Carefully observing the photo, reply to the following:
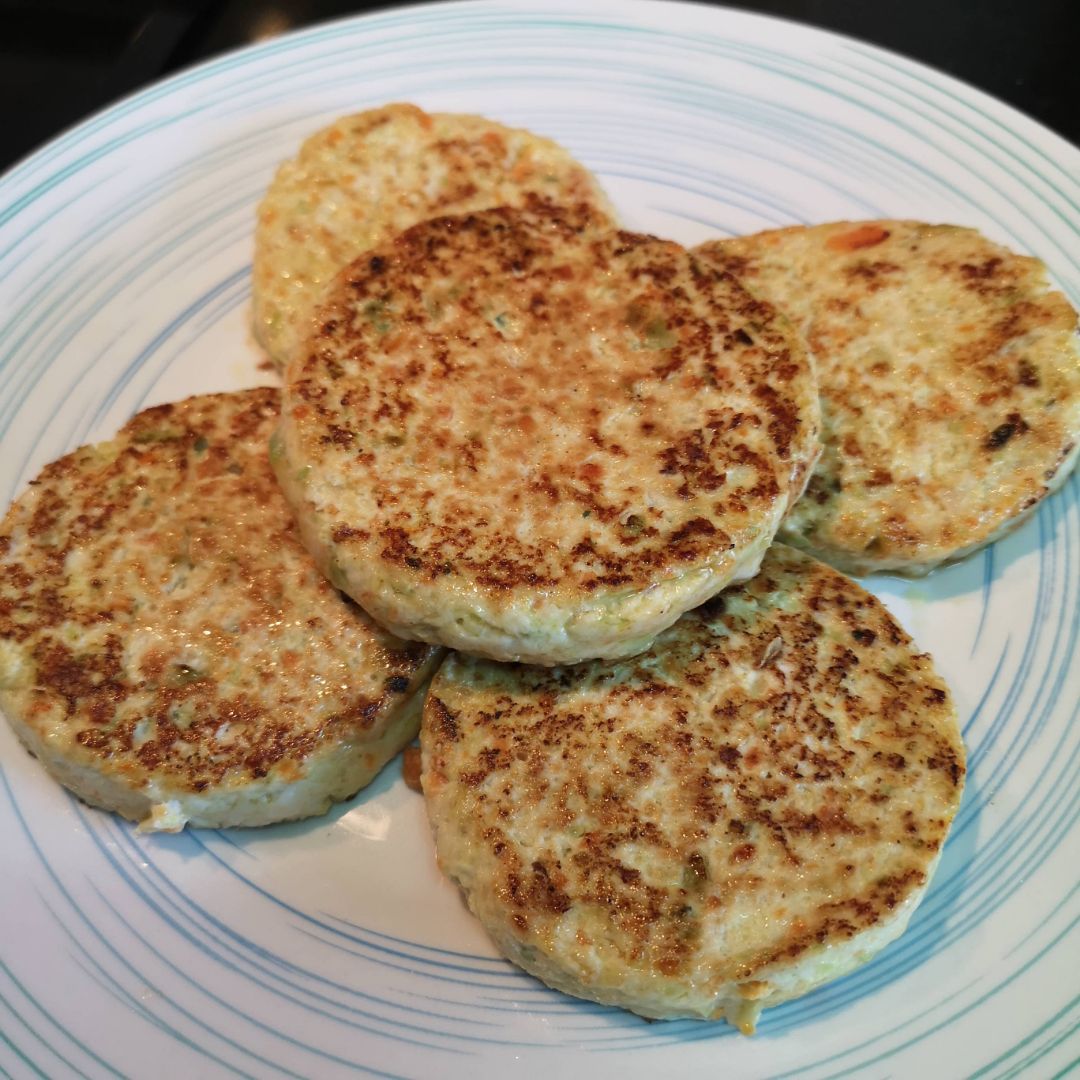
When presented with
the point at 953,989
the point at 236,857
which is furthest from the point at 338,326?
the point at 953,989

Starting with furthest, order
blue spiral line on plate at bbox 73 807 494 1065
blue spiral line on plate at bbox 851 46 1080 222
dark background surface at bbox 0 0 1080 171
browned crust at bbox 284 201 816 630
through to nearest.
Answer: dark background surface at bbox 0 0 1080 171 < blue spiral line on plate at bbox 851 46 1080 222 < browned crust at bbox 284 201 816 630 < blue spiral line on plate at bbox 73 807 494 1065

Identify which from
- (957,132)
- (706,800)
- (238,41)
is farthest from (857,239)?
(238,41)

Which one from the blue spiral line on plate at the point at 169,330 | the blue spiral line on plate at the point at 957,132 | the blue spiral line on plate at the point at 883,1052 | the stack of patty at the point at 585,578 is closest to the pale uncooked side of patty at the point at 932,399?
the stack of patty at the point at 585,578

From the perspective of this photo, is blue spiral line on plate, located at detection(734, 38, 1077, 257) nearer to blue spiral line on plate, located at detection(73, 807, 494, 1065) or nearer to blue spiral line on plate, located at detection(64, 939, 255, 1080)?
blue spiral line on plate, located at detection(73, 807, 494, 1065)

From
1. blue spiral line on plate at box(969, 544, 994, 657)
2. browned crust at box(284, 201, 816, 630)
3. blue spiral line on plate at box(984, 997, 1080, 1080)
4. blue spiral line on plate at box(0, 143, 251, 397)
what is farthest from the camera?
blue spiral line on plate at box(0, 143, 251, 397)

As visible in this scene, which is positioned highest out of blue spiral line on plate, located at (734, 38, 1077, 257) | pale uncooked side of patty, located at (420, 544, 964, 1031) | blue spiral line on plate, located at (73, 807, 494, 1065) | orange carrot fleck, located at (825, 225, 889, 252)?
blue spiral line on plate, located at (734, 38, 1077, 257)

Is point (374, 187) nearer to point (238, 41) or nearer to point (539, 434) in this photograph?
point (539, 434)

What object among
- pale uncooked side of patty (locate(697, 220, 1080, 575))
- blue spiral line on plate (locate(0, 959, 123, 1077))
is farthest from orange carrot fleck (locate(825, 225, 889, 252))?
blue spiral line on plate (locate(0, 959, 123, 1077))
